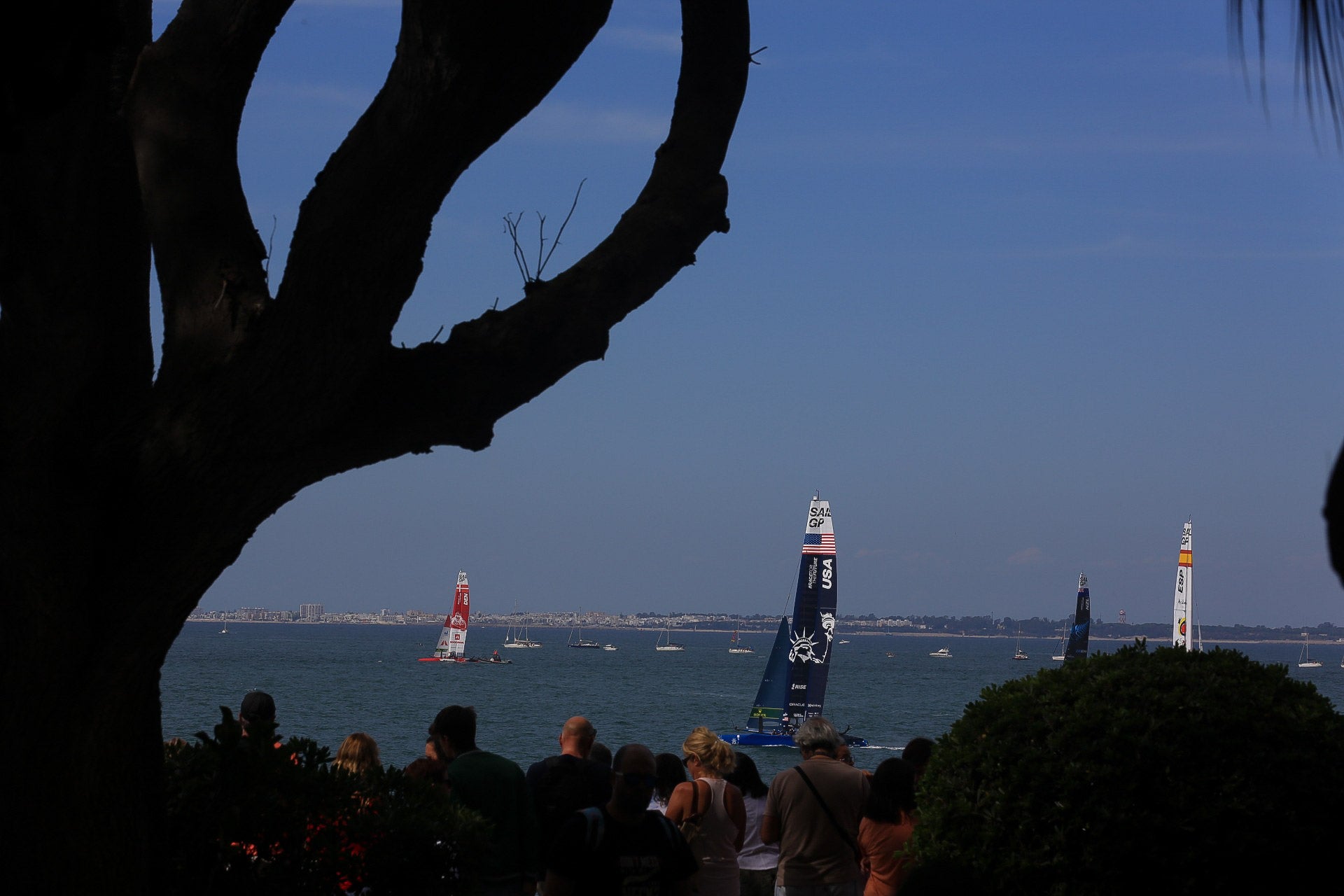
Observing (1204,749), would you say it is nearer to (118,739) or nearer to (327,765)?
(327,765)

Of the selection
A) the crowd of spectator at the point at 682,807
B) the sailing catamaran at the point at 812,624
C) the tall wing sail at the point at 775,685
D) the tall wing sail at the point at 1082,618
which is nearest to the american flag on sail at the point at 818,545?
the sailing catamaran at the point at 812,624

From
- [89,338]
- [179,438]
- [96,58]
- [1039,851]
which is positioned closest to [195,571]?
[179,438]

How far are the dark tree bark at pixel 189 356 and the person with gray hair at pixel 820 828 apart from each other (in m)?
2.99

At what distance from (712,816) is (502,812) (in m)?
1.15

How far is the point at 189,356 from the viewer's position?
3756mm

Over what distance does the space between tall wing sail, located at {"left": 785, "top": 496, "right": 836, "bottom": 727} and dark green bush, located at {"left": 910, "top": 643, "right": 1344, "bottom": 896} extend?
130 feet

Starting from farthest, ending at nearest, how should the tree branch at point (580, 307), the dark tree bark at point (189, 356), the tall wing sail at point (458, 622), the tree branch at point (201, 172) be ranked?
the tall wing sail at point (458, 622)
the tree branch at point (580, 307)
the tree branch at point (201, 172)
the dark tree bark at point (189, 356)

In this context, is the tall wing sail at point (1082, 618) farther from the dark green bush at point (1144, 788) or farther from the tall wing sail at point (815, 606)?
the dark green bush at point (1144, 788)

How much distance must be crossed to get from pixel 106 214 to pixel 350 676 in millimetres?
119506

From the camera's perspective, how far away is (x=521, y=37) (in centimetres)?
388

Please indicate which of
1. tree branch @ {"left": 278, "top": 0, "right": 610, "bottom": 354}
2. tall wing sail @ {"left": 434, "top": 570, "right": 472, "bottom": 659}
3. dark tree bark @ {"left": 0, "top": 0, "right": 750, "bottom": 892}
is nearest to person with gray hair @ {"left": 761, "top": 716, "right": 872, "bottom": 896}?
dark tree bark @ {"left": 0, "top": 0, "right": 750, "bottom": 892}

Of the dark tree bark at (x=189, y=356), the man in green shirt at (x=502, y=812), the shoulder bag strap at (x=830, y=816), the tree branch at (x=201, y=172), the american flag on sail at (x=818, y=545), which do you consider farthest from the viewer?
the american flag on sail at (x=818, y=545)

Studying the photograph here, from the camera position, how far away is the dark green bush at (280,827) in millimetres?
4457

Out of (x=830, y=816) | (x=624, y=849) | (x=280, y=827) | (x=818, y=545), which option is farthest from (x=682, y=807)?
(x=818, y=545)
